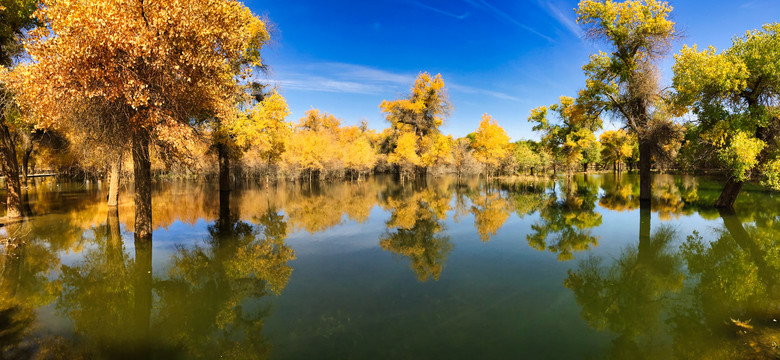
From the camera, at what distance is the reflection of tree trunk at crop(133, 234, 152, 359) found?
4668 millimetres

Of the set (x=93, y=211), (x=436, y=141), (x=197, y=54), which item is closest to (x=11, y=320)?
(x=197, y=54)

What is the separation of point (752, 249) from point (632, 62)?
13.2 meters

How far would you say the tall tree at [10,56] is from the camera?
11.6 metres

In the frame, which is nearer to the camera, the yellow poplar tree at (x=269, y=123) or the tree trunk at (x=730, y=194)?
the tree trunk at (x=730, y=194)

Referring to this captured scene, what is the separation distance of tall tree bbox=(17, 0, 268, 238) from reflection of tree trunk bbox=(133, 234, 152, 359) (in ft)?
7.13

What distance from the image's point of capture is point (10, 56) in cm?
1257

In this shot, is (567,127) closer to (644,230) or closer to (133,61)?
(644,230)

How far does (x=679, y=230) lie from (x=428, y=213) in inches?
377

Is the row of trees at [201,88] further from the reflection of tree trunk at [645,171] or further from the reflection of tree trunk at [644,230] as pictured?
the reflection of tree trunk at [644,230]

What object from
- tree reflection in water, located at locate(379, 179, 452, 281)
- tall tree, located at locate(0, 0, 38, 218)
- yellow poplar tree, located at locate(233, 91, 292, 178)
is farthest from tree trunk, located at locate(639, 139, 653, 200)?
tall tree, located at locate(0, 0, 38, 218)

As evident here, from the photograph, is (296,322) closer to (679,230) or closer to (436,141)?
(679,230)

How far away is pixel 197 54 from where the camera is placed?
30.6ft

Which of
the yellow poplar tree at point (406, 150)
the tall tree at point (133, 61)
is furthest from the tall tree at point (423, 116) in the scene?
the tall tree at point (133, 61)

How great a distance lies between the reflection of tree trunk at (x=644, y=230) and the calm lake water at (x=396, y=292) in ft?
0.40
